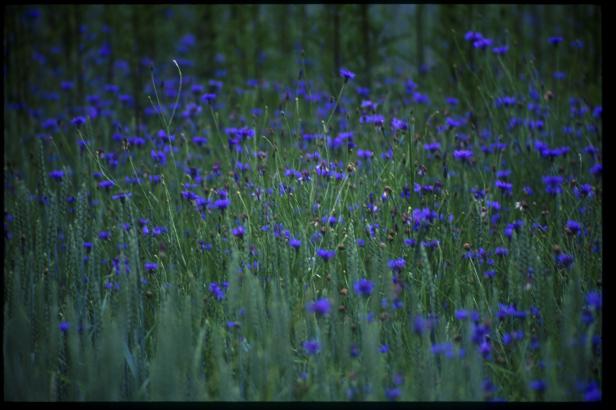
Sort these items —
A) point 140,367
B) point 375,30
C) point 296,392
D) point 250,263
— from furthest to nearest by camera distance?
1. point 375,30
2. point 250,263
3. point 140,367
4. point 296,392

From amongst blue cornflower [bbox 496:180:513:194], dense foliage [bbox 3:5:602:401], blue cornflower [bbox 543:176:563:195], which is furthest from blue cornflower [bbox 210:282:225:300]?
blue cornflower [bbox 543:176:563:195]

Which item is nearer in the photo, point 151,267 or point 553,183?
point 151,267

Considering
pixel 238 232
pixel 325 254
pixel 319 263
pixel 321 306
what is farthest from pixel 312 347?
pixel 238 232

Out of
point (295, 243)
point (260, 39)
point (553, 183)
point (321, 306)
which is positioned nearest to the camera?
point (321, 306)

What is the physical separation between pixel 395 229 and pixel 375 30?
2.91m

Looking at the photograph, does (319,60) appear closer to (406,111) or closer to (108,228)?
(406,111)

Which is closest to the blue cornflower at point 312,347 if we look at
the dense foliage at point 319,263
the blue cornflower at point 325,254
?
the dense foliage at point 319,263

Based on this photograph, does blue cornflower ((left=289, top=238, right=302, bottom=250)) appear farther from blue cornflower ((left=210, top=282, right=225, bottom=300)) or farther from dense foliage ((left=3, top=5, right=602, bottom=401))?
blue cornflower ((left=210, top=282, right=225, bottom=300))

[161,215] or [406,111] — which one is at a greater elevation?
[406,111]

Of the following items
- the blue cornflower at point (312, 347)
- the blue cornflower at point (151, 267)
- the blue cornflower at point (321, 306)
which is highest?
the blue cornflower at point (151, 267)

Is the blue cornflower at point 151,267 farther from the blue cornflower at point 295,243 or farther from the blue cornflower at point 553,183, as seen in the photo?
the blue cornflower at point 553,183

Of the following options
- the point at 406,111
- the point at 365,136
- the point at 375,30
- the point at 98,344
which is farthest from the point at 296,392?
the point at 375,30

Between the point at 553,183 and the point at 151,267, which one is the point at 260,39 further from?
the point at 151,267

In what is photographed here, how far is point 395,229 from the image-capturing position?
2885 mm
